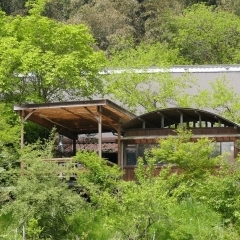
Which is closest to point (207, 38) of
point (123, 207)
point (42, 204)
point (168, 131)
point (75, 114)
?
point (168, 131)

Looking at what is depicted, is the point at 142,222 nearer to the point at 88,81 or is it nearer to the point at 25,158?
the point at 25,158

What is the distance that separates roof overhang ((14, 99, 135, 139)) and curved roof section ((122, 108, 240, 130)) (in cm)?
32

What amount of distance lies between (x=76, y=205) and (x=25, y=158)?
6.53 ft

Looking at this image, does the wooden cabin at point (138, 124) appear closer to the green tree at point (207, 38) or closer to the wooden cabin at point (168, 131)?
the wooden cabin at point (168, 131)

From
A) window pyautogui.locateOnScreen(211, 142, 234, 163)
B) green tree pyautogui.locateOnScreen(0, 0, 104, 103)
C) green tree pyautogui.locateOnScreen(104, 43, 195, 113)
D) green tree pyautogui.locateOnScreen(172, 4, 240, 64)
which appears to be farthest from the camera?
green tree pyautogui.locateOnScreen(172, 4, 240, 64)

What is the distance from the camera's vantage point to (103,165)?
64.1ft

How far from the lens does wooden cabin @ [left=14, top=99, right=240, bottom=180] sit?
2141 centimetres

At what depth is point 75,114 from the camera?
2239 centimetres

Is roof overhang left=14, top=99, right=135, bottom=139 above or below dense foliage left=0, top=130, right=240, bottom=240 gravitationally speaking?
above

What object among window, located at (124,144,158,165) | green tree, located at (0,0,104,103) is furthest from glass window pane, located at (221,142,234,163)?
green tree, located at (0,0,104,103)

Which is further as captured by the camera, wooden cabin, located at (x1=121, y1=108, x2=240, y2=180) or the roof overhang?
wooden cabin, located at (x1=121, y1=108, x2=240, y2=180)

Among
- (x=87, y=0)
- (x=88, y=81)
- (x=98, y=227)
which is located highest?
(x=87, y=0)

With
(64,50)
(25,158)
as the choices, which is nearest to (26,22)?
(64,50)

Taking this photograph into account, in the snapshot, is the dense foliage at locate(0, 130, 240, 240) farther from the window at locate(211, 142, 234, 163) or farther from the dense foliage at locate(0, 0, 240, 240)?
the window at locate(211, 142, 234, 163)
